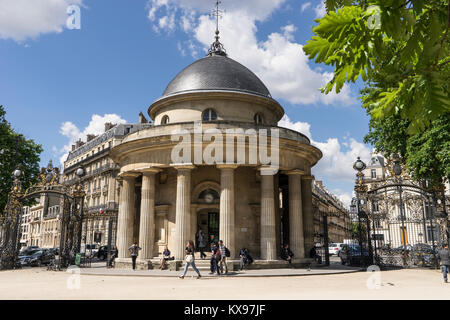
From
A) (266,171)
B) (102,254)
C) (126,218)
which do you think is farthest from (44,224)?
(266,171)

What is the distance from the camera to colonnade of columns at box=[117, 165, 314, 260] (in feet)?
67.6

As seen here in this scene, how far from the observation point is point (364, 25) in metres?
2.79

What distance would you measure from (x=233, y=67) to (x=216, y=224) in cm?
1170

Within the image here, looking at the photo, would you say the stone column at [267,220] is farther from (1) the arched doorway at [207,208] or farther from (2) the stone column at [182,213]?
(2) the stone column at [182,213]

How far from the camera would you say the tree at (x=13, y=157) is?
32062mm

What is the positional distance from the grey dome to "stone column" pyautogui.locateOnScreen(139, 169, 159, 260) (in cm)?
681

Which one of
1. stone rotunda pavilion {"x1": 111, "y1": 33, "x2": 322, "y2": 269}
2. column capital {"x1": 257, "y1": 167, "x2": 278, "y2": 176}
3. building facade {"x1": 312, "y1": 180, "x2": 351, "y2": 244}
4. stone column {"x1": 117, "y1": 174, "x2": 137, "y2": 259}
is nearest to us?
stone rotunda pavilion {"x1": 111, "y1": 33, "x2": 322, "y2": 269}

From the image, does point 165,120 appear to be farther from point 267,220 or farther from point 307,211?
point 307,211

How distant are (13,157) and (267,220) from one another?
25691mm

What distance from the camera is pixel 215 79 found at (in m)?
25.5

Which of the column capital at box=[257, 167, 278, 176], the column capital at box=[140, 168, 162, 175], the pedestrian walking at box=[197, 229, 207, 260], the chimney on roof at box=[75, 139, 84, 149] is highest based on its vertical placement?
the chimney on roof at box=[75, 139, 84, 149]

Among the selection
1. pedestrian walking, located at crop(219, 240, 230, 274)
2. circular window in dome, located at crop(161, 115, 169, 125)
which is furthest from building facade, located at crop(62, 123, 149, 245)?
pedestrian walking, located at crop(219, 240, 230, 274)

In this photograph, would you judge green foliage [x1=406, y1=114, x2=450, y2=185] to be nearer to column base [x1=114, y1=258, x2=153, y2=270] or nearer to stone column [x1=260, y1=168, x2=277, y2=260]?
stone column [x1=260, y1=168, x2=277, y2=260]

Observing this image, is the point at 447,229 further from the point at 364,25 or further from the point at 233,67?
the point at 364,25
